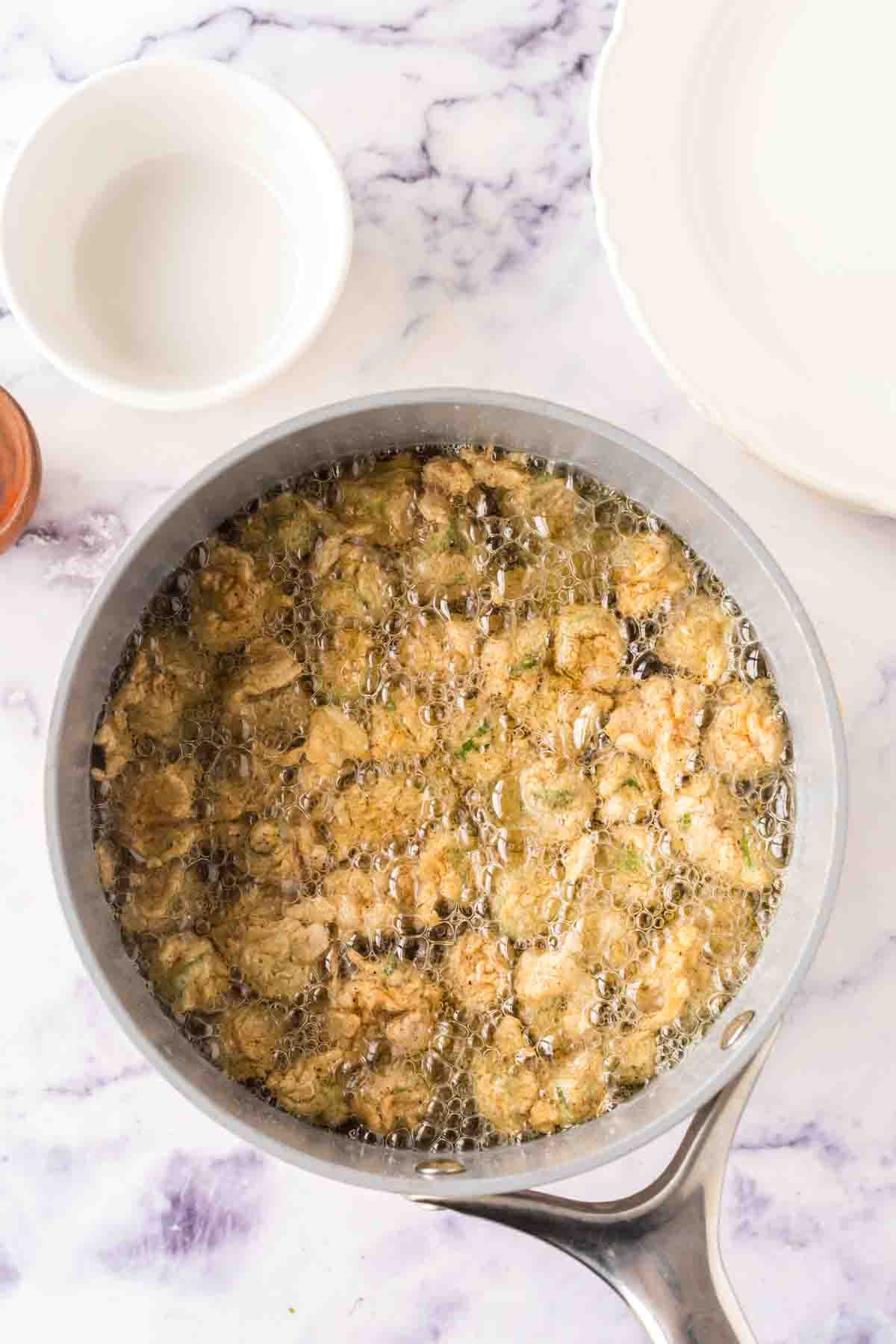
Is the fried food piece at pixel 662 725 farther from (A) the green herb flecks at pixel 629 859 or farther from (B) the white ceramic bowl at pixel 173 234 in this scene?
(B) the white ceramic bowl at pixel 173 234

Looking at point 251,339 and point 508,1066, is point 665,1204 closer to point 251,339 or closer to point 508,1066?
point 508,1066

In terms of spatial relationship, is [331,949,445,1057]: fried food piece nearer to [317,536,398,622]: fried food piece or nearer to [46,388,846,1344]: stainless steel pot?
[46,388,846,1344]: stainless steel pot

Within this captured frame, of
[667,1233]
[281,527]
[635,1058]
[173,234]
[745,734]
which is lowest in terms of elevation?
[667,1233]

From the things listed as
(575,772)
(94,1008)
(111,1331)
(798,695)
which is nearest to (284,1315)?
(111,1331)

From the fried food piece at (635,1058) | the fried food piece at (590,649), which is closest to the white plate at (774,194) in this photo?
the fried food piece at (590,649)

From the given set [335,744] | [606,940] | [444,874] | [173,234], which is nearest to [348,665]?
[335,744]

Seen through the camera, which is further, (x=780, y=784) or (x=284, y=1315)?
(x=284, y=1315)

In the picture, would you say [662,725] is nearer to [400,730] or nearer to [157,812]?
[400,730]
